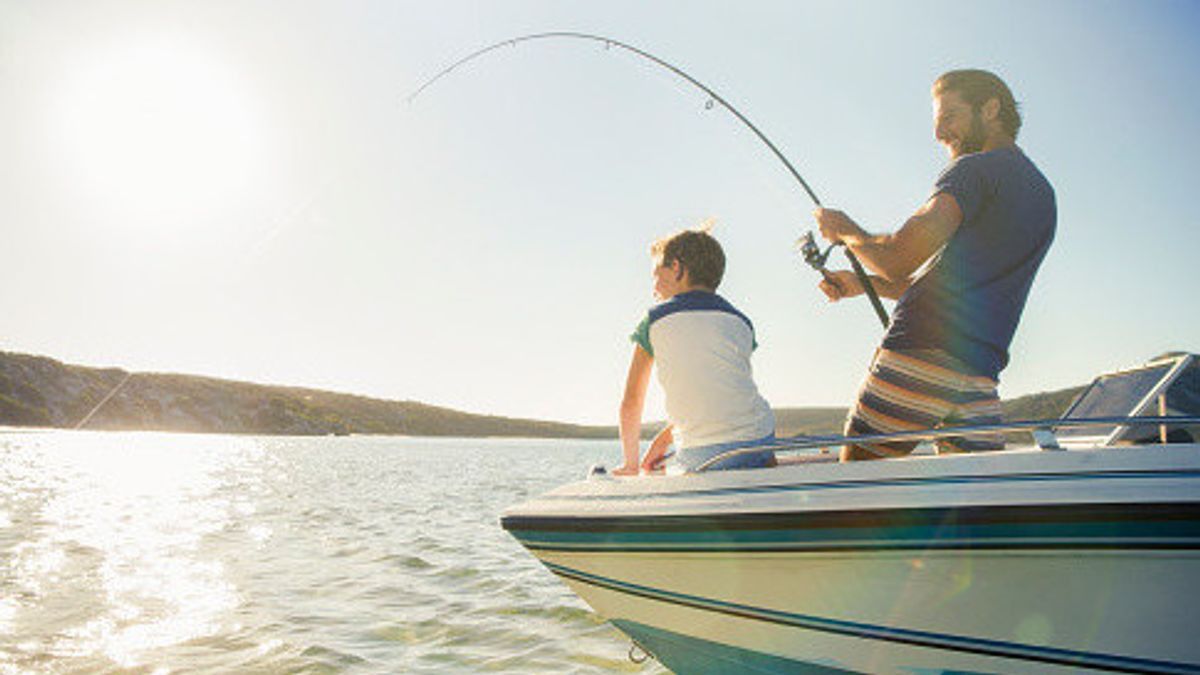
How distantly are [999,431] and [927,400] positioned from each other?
1.55ft

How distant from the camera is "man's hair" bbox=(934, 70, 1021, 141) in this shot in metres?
2.97

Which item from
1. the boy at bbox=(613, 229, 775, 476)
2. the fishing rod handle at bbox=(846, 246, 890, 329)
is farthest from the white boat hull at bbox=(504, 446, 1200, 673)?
the fishing rod handle at bbox=(846, 246, 890, 329)

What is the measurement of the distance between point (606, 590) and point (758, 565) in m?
0.81

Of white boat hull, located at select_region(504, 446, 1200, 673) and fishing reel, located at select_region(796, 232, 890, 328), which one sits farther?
fishing reel, located at select_region(796, 232, 890, 328)

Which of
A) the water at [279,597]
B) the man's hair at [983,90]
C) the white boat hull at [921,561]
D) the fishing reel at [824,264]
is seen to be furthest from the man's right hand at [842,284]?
the water at [279,597]

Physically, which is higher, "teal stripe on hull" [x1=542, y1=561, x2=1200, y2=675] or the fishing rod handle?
the fishing rod handle

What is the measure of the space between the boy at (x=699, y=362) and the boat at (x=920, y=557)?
295 mm

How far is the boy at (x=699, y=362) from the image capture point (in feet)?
10.4

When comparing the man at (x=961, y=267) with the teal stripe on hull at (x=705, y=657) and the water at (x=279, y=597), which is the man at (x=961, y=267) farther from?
the water at (x=279, y=597)

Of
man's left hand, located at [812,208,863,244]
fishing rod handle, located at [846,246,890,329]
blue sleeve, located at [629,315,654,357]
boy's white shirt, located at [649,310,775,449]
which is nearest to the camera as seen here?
man's left hand, located at [812,208,863,244]

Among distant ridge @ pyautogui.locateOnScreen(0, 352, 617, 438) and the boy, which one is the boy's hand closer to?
the boy

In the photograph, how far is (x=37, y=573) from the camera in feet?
21.6

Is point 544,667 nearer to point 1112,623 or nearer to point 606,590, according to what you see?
point 606,590

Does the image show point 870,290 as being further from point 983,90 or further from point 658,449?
point 658,449
